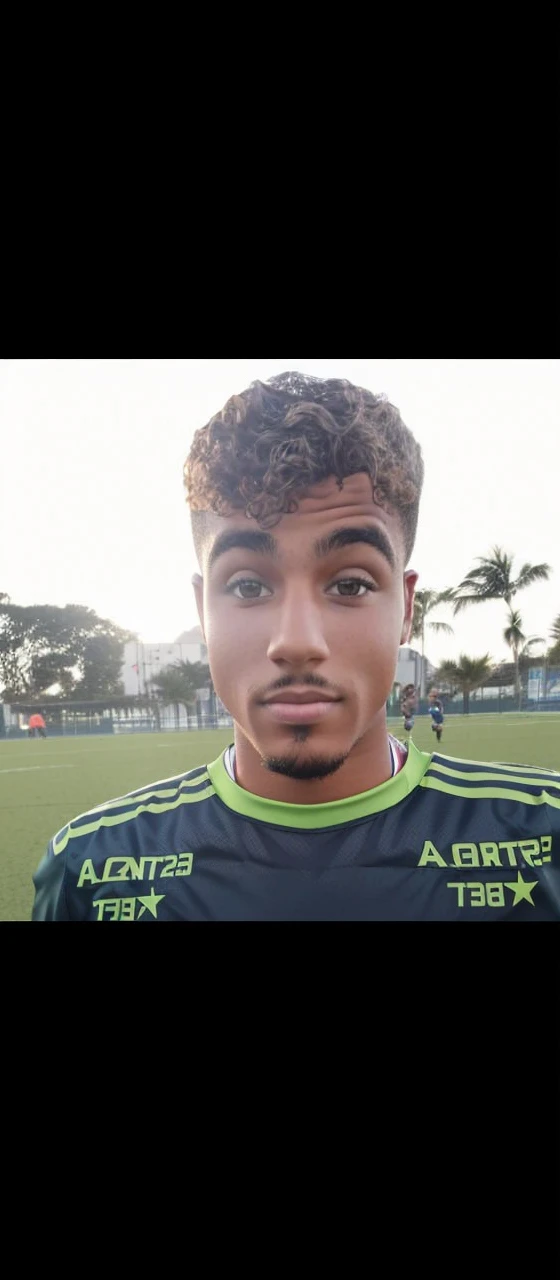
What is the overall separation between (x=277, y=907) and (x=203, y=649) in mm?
727

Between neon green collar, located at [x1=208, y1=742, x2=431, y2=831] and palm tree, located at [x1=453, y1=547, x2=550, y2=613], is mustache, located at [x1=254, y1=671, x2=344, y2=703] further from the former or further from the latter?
palm tree, located at [x1=453, y1=547, x2=550, y2=613]

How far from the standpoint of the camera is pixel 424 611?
2305 millimetres

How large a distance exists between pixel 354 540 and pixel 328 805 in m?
0.71

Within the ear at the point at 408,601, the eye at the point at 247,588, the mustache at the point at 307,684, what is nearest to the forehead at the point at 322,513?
the eye at the point at 247,588

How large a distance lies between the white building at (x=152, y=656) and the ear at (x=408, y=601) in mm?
550

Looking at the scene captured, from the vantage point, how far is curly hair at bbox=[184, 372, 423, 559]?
6.87 feet

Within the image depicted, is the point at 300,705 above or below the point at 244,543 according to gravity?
below

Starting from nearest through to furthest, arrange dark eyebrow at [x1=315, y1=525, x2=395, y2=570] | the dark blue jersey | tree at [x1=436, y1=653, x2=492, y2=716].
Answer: dark eyebrow at [x1=315, y1=525, x2=395, y2=570] < the dark blue jersey < tree at [x1=436, y1=653, x2=492, y2=716]

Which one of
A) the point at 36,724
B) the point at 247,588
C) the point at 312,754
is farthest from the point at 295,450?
the point at 36,724

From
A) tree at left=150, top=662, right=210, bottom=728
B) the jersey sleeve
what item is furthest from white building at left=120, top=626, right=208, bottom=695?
the jersey sleeve

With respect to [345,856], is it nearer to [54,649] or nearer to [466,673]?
[466,673]

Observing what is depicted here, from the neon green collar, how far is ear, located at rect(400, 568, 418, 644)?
0.35 meters

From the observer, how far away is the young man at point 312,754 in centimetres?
210
